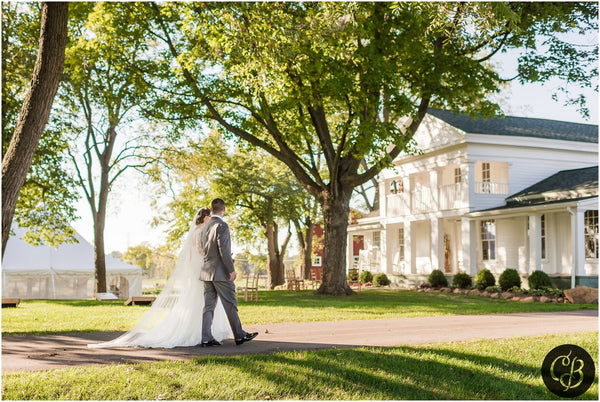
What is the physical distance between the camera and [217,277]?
8719mm

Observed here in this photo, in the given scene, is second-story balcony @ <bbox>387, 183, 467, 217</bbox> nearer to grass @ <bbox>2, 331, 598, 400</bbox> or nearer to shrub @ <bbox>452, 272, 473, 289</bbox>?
shrub @ <bbox>452, 272, 473, 289</bbox>

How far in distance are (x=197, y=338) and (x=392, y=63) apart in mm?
12787

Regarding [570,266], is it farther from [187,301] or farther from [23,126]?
[23,126]

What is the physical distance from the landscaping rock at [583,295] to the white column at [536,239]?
3.99m

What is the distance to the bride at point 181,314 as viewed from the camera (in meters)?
8.60

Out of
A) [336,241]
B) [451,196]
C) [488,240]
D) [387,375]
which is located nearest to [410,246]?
[451,196]

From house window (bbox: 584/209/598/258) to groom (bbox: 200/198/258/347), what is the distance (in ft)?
62.9

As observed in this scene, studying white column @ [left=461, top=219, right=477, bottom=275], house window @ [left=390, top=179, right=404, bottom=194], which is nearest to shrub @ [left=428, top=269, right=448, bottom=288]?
white column @ [left=461, top=219, right=477, bottom=275]

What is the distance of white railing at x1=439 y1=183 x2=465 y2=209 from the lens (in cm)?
2874

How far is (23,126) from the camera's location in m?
7.95

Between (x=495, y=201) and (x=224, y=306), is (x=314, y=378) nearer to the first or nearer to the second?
(x=224, y=306)

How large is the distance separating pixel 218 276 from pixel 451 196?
22447mm

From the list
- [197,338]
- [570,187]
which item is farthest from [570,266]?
[197,338]

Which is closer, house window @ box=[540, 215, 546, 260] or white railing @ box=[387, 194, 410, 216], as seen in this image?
house window @ box=[540, 215, 546, 260]
